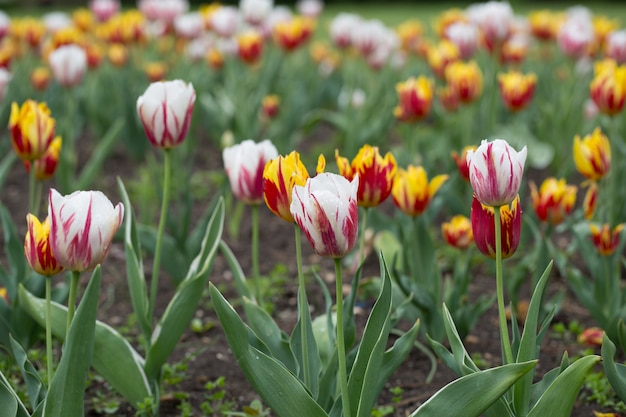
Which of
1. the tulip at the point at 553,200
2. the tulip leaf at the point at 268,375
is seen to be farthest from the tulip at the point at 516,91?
the tulip leaf at the point at 268,375

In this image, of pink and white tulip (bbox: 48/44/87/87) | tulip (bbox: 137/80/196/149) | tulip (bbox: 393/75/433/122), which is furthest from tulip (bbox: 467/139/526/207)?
pink and white tulip (bbox: 48/44/87/87)

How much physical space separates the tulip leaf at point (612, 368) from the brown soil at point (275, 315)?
45 centimetres

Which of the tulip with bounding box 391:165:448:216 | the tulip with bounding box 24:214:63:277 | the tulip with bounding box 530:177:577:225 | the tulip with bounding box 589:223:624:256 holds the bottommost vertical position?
the tulip with bounding box 589:223:624:256

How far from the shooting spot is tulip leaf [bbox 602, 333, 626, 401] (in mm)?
1547

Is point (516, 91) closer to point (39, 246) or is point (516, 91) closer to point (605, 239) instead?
point (605, 239)

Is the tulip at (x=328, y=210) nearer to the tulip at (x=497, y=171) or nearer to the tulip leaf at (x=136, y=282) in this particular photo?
the tulip at (x=497, y=171)

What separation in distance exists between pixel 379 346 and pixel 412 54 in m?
4.51

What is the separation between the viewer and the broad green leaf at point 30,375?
1637mm

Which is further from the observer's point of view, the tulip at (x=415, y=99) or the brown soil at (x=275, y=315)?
the tulip at (x=415, y=99)

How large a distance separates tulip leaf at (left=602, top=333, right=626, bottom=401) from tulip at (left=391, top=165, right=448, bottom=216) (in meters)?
0.65

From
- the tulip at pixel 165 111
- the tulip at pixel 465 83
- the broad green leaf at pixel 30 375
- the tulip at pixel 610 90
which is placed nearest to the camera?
the broad green leaf at pixel 30 375

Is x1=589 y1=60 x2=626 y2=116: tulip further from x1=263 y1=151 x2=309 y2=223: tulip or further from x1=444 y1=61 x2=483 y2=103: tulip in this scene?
x1=263 y1=151 x2=309 y2=223: tulip

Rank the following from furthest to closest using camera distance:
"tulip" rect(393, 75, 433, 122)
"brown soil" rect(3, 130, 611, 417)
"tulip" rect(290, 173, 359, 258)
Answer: "tulip" rect(393, 75, 433, 122)
"brown soil" rect(3, 130, 611, 417)
"tulip" rect(290, 173, 359, 258)

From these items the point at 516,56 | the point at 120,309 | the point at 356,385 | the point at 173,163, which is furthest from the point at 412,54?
the point at 356,385
